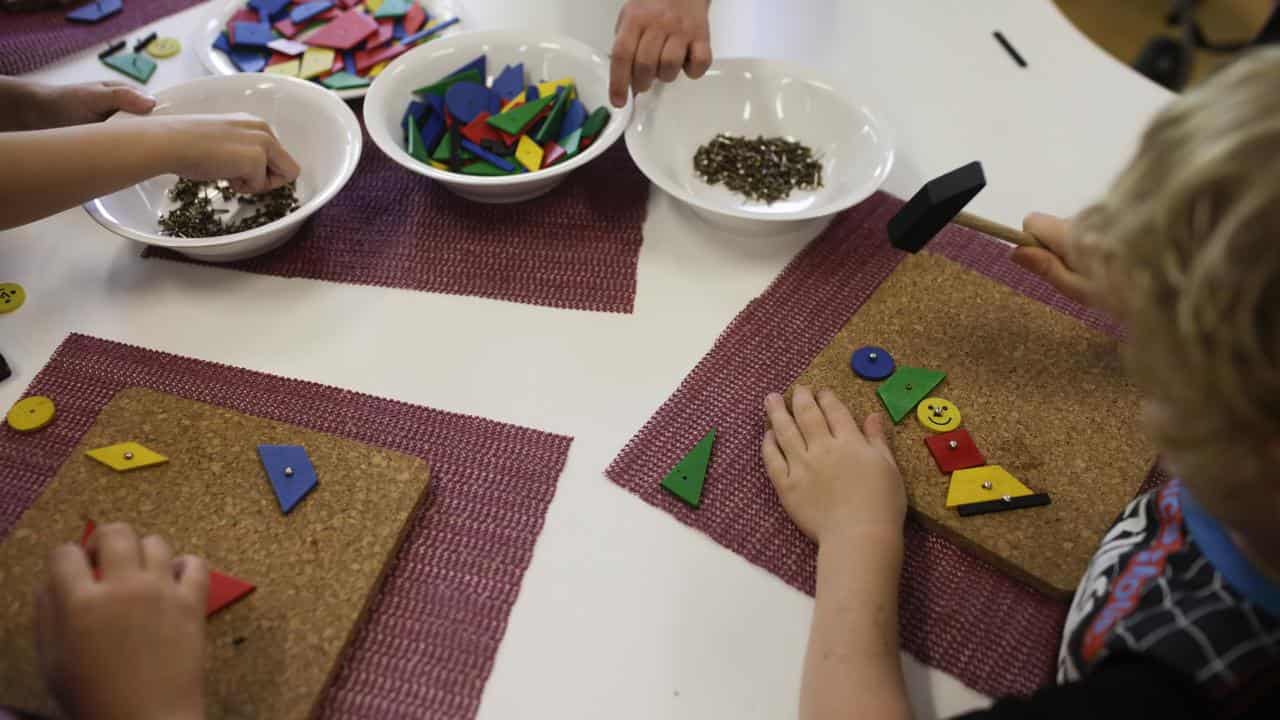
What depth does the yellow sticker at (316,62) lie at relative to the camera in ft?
3.80

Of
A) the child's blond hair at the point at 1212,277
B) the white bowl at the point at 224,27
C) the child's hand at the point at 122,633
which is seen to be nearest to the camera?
the child's blond hair at the point at 1212,277

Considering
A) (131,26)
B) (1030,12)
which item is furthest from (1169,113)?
(131,26)

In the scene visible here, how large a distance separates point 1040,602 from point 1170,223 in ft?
1.34

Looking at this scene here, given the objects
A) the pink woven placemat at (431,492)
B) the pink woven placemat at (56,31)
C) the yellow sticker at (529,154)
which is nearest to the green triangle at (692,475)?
the pink woven placemat at (431,492)

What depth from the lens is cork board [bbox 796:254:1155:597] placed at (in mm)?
753

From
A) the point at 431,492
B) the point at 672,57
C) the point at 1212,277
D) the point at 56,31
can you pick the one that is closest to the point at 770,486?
the point at 431,492

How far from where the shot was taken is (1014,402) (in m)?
0.85

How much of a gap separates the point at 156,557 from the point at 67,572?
0.19ft

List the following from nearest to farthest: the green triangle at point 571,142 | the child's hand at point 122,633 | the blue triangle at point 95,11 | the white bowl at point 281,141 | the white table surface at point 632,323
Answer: the child's hand at point 122,633, the white table surface at point 632,323, the white bowl at point 281,141, the green triangle at point 571,142, the blue triangle at point 95,11

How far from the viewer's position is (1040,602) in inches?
29.0

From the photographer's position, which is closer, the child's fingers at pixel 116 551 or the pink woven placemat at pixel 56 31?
the child's fingers at pixel 116 551

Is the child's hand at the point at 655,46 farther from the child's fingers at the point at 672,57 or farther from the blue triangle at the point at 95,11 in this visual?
the blue triangle at the point at 95,11

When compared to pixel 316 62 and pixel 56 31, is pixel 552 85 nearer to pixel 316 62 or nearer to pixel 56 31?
pixel 316 62

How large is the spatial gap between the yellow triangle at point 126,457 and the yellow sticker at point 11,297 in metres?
0.30
